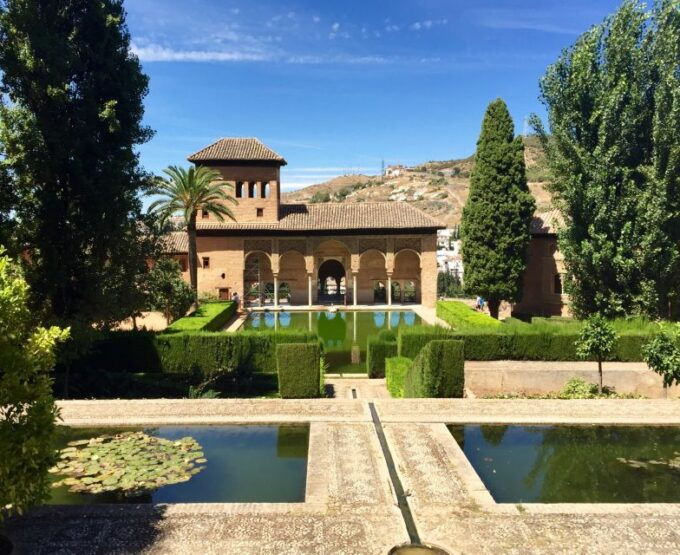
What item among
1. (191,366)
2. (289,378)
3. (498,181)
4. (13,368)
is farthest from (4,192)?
(498,181)

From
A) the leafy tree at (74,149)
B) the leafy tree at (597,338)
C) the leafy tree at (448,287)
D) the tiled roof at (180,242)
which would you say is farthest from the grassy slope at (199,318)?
the leafy tree at (448,287)

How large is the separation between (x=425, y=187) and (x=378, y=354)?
90.1m

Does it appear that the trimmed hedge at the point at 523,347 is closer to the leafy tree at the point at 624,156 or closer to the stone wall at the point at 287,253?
the leafy tree at the point at 624,156

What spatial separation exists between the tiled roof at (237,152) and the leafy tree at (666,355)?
24.5m

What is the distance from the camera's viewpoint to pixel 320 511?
20.3 ft

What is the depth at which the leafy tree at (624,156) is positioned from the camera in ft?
57.2

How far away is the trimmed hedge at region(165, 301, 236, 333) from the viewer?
17484 mm

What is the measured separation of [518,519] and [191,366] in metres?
11.0

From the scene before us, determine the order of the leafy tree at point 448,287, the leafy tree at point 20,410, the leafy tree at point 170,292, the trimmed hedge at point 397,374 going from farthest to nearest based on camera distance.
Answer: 1. the leafy tree at point 448,287
2. the leafy tree at point 170,292
3. the trimmed hedge at point 397,374
4. the leafy tree at point 20,410

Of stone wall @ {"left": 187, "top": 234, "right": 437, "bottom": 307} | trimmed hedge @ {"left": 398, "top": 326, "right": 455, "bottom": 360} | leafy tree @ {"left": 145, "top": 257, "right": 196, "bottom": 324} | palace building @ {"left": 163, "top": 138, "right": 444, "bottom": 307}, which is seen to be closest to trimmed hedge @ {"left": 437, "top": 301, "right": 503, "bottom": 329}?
trimmed hedge @ {"left": 398, "top": 326, "right": 455, "bottom": 360}

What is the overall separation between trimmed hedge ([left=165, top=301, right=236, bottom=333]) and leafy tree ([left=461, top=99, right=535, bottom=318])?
39.0 ft

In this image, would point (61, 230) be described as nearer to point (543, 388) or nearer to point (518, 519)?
point (518, 519)

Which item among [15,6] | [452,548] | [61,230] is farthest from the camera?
[61,230]

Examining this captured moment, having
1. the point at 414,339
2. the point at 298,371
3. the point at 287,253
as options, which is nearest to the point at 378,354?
the point at 414,339
